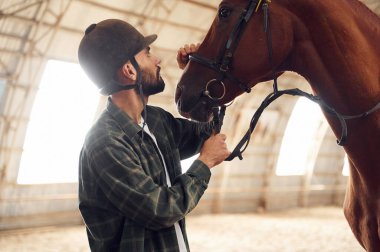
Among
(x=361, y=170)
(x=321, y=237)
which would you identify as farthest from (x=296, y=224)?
(x=361, y=170)

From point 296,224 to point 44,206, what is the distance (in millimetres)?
6158

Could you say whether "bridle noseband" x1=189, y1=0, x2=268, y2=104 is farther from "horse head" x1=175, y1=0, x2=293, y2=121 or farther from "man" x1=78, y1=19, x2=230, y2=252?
"man" x1=78, y1=19, x2=230, y2=252

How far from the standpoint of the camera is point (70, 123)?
31.5 feet

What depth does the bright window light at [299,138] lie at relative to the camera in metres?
14.3

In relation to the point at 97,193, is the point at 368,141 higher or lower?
higher

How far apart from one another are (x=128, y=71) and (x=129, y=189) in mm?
610

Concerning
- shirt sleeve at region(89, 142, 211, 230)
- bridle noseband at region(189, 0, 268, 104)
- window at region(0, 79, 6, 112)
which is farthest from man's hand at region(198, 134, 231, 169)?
window at region(0, 79, 6, 112)

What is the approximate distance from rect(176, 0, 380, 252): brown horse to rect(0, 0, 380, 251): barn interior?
612cm

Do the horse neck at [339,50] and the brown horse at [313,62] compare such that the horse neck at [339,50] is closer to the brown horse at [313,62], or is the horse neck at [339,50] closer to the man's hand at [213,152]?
the brown horse at [313,62]

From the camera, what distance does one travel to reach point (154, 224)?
1939mm

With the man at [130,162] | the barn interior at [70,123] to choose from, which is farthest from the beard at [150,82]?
the barn interior at [70,123]

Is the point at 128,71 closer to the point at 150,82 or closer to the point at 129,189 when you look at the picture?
the point at 150,82

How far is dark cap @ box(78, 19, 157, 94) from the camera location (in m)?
2.15

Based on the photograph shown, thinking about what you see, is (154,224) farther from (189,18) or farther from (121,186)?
(189,18)
